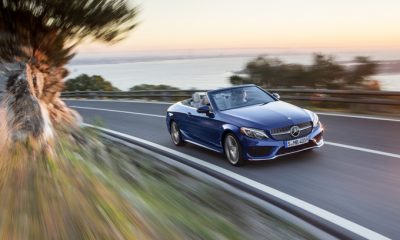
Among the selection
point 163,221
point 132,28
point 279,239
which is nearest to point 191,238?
point 163,221

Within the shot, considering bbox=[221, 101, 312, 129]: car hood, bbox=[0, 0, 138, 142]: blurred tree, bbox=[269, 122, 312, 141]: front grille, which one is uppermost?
bbox=[0, 0, 138, 142]: blurred tree

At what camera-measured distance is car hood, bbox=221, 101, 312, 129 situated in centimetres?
954

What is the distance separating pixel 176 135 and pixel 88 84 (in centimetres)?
3910

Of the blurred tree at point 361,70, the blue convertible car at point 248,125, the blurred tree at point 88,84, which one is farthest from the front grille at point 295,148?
the blurred tree at point 88,84

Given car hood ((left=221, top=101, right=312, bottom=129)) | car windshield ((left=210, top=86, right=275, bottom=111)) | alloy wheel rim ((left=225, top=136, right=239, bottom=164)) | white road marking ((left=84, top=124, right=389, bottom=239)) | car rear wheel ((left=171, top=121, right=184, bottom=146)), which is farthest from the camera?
car rear wheel ((left=171, top=121, right=184, bottom=146))

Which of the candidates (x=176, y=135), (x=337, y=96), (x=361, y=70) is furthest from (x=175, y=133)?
(x=361, y=70)

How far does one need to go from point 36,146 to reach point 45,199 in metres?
2.63

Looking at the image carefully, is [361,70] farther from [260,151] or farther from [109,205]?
[109,205]

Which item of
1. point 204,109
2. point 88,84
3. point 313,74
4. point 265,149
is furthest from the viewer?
point 88,84

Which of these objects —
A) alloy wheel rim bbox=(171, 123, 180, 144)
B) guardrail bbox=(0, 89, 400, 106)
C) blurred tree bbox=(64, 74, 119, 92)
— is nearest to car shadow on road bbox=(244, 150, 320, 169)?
alloy wheel rim bbox=(171, 123, 180, 144)

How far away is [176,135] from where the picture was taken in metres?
12.6

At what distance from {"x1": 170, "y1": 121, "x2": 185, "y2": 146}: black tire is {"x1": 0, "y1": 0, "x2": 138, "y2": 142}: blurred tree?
2.37m

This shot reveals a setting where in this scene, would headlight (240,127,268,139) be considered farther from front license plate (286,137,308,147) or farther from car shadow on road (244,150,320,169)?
car shadow on road (244,150,320,169)

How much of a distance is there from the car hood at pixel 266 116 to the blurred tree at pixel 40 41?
3378 mm
